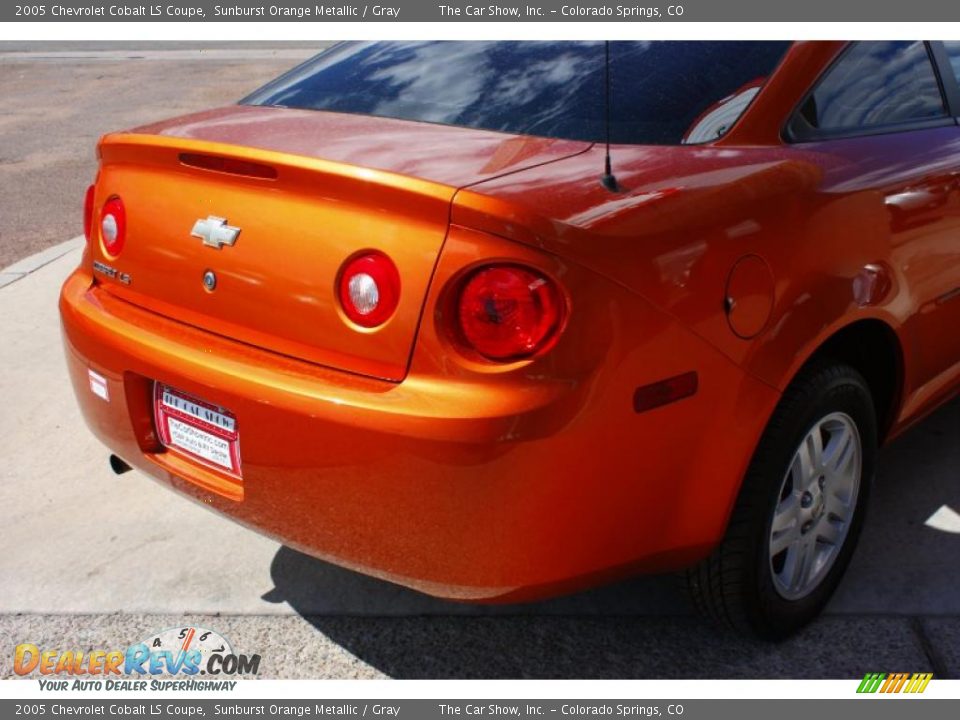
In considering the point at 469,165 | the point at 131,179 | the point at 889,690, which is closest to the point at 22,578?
the point at 131,179

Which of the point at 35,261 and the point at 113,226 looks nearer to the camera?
the point at 113,226

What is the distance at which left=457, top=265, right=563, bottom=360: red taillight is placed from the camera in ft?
6.66

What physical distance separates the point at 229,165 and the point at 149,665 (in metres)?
1.29

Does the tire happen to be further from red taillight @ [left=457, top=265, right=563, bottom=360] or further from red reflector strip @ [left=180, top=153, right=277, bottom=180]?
red reflector strip @ [left=180, top=153, right=277, bottom=180]

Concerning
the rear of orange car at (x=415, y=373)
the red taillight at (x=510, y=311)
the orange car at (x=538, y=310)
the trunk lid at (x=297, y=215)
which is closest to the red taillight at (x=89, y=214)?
the orange car at (x=538, y=310)

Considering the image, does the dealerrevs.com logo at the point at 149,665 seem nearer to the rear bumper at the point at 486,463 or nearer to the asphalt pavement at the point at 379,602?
the asphalt pavement at the point at 379,602

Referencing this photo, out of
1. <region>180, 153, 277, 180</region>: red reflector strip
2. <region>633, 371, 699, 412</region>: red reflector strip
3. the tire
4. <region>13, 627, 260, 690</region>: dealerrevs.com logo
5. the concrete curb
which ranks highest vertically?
<region>180, 153, 277, 180</region>: red reflector strip

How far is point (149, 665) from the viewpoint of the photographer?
2.71 meters

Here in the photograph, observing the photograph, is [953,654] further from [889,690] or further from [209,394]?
[209,394]

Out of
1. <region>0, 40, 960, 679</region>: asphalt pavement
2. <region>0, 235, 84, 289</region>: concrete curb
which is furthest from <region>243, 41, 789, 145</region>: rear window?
<region>0, 235, 84, 289</region>: concrete curb

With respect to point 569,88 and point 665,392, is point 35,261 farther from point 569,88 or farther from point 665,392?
point 665,392

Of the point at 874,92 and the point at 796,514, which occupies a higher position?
the point at 874,92

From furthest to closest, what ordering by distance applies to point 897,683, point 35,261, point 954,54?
point 35,261, point 954,54, point 897,683

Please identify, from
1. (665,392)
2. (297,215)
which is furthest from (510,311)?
(297,215)
